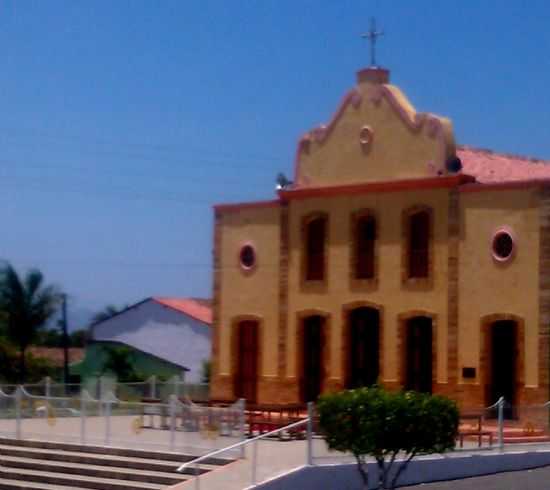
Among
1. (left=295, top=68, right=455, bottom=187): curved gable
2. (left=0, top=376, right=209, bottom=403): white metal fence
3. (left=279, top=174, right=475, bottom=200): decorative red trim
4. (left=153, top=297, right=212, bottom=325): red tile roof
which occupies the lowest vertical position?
(left=0, top=376, right=209, bottom=403): white metal fence

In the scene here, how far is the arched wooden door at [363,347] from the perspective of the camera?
94.9 feet

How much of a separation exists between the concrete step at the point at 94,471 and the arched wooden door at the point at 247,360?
8.96m

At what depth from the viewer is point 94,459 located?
2228cm

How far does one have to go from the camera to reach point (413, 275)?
28188 millimetres

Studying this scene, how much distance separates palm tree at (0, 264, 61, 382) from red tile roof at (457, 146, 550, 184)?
21829 millimetres

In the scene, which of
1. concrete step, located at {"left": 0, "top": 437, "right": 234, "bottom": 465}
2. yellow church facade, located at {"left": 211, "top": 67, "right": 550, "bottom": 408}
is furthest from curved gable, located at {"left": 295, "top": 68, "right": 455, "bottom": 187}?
concrete step, located at {"left": 0, "top": 437, "right": 234, "bottom": 465}

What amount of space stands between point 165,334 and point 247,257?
1858 centimetres

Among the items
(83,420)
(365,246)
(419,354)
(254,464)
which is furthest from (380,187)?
(254,464)

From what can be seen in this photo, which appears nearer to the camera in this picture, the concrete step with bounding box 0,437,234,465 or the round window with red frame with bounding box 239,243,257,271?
the concrete step with bounding box 0,437,234,465

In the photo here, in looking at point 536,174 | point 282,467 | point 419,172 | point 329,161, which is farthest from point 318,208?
point 282,467

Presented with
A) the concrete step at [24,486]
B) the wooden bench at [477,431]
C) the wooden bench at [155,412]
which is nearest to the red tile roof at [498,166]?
the wooden bench at [477,431]

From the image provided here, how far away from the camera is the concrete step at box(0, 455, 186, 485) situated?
67.6 ft

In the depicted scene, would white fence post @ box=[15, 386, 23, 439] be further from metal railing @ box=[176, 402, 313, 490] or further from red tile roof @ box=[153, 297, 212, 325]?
red tile roof @ box=[153, 297, 212, 325]

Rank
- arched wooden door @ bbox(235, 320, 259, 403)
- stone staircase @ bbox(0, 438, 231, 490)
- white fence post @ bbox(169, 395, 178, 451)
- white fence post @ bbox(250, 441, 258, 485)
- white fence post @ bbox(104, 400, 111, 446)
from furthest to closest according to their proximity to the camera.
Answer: arched wooden door @ bbox(235, 320, 259, 403) → white fence post @ bbox(104, 400, 111, 446) → white fence post @ bbox(169, 395, 178, 451) → stone staircase @ bbox(0, 438, 231, 490) → white fence post @ bbox(250, 441, 258, 485)
